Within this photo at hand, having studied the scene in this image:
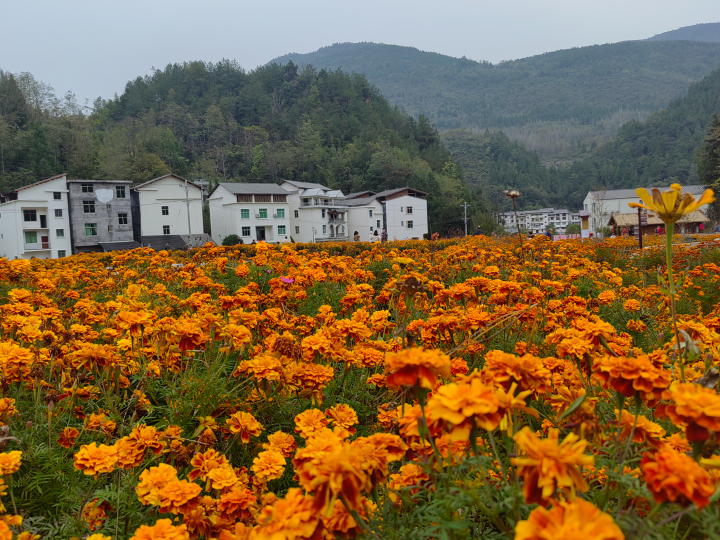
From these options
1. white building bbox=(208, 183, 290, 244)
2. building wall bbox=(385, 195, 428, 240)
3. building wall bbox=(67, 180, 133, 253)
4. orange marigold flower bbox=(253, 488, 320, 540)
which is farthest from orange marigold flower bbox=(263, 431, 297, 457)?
building wall bbox=(385, 195, 428, 240)

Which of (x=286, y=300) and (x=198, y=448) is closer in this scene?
(x=198, y=448)

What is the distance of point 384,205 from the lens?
4806 cm

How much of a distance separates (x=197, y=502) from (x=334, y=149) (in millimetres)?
72655

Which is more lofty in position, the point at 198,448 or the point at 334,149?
the point at 334,149

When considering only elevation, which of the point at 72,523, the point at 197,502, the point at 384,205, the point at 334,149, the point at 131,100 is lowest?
the point at 72,523

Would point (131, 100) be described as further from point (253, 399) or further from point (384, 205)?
point (253, 399)

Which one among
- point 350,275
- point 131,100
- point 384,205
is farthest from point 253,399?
point 131,100

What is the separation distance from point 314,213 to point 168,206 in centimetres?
1348

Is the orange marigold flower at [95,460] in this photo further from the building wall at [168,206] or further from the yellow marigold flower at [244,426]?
the building wall at [168,206]

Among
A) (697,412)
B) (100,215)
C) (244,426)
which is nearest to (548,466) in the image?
(697,412)

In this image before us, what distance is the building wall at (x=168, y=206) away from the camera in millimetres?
36625

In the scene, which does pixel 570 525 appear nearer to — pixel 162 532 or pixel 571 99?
pixel 162 532

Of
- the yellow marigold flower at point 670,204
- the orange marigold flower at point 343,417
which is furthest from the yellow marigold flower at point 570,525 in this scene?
the orange marigold flower at point 343,417

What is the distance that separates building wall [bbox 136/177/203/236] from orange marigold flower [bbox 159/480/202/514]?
3704 centimetres
